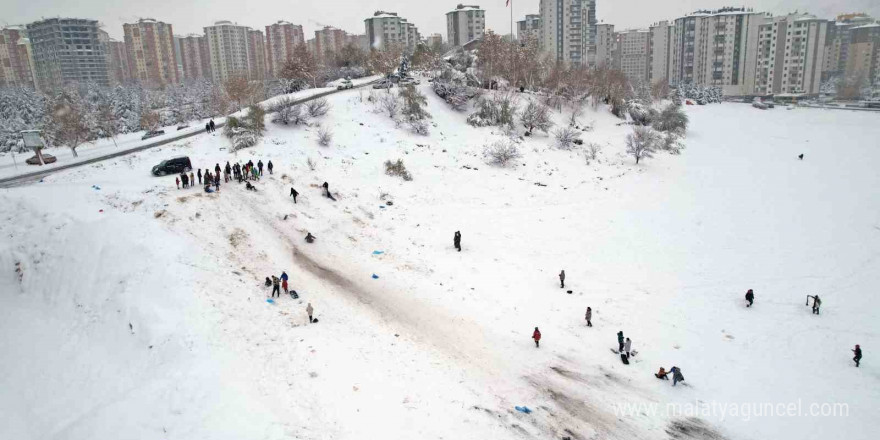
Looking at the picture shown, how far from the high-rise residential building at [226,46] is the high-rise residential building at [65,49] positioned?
99.7 ft

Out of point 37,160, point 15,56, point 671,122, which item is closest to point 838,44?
point 671,122

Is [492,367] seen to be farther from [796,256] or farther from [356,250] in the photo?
[796,256]

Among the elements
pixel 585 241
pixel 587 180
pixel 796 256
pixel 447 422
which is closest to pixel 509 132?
pixel 587 180

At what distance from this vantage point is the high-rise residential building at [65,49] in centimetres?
12500

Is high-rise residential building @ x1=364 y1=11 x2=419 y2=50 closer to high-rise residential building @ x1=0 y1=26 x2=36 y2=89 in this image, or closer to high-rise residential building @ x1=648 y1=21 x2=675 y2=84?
high-rise residential building @ x1=648 y1=21 x2=675 y2=84

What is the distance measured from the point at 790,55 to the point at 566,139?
10992cm

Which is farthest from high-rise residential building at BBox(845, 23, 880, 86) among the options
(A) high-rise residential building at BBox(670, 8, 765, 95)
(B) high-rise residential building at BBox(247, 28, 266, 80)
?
(B) high-rise residential building at BBox(247, 28, 266, 80)

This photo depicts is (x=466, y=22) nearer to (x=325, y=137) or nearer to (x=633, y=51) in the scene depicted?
(x=633, y=51)

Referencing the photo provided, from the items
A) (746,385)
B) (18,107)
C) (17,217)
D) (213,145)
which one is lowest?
(746,385)

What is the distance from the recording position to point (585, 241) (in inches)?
1164

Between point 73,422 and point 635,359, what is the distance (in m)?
18.4

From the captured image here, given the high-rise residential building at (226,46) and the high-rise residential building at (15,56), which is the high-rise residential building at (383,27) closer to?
the high-rise residential building at (226,46)

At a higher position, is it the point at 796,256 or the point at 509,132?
the point at 509,132

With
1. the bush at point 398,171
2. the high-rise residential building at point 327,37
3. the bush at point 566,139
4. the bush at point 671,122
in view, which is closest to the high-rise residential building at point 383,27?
the high-rise residential building at point 327,37
